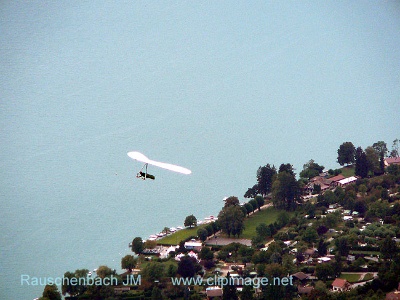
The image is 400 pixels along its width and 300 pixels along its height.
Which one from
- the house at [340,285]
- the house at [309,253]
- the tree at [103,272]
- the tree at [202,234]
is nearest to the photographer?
the house at [340,285]

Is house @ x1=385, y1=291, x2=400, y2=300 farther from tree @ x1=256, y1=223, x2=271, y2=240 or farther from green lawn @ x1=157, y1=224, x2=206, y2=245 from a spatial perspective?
green lawn @ x1=157, y1=224, x2=206, y2=245

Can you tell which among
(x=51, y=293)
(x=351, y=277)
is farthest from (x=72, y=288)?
(x=351, y=277)

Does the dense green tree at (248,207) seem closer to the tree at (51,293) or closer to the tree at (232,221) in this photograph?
the tree at (232,221)

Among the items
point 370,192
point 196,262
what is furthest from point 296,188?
point 196,262

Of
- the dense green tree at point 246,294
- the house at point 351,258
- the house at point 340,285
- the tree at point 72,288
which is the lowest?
the dense green tree at point 246,294

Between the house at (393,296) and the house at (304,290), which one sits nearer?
the house at (393,296)

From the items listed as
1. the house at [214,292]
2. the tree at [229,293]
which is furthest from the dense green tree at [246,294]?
Answer: the house at [214,292]
